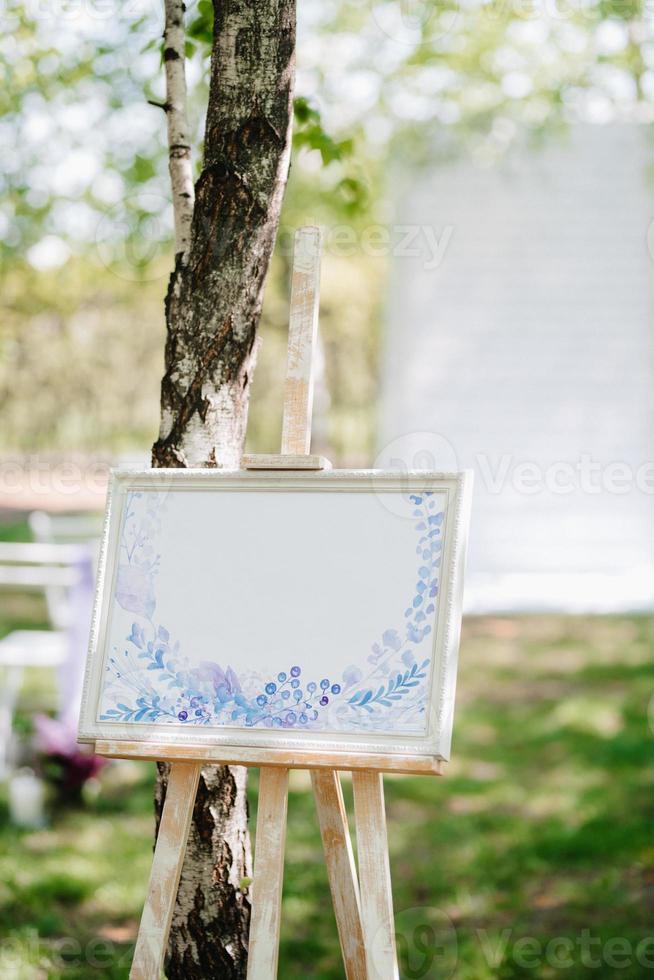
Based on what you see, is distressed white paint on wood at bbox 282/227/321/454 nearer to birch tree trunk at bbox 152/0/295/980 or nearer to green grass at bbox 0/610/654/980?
birch tree trunk at bbox 152/0/295/980

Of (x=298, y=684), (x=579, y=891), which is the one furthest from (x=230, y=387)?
(x=579, y=891)

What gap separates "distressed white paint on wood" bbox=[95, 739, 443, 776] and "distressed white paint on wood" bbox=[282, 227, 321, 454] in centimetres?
53

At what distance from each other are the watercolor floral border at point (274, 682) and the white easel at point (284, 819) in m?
0.05

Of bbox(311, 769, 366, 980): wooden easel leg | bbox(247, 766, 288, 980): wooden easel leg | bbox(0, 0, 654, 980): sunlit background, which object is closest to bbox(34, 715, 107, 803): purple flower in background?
bbox(0, 0, 654, 980): sunlit background

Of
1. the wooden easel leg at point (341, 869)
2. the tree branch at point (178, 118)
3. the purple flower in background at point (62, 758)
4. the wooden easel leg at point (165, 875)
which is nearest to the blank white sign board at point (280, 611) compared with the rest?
the wooden easel leg at point (165, 875)

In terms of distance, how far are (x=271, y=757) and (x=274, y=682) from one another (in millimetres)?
122

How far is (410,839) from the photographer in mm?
3547

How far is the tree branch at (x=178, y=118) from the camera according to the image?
6.73 feet

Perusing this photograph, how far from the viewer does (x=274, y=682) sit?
67.6 inches

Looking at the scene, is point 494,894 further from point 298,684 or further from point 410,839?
point 298,684

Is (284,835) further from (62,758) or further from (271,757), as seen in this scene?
(62,758)

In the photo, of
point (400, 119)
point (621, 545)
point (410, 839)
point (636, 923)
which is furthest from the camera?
point (621, 545)

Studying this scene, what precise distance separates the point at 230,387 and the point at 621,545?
561cm

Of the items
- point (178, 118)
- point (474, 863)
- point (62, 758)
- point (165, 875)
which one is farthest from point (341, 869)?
point (62, 758)
